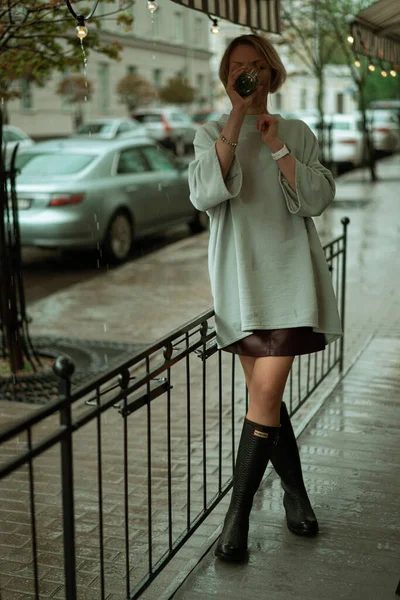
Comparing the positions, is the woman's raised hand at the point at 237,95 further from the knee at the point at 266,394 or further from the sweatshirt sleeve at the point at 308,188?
the knee at the point at 266,394

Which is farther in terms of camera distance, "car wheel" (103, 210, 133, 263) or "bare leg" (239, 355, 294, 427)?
"car wheel" (103, 210, 133, 263)

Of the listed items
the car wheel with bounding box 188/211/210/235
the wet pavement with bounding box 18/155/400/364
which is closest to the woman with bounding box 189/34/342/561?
the wet pavement with bounding box 18/155/400/364

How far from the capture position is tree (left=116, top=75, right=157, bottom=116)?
37312 millimetres

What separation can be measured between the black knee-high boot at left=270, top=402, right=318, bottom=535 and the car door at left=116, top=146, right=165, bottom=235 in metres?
8.44

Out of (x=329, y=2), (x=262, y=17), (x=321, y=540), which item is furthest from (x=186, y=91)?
(x=321, y=540)

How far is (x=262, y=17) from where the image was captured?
18.9ft

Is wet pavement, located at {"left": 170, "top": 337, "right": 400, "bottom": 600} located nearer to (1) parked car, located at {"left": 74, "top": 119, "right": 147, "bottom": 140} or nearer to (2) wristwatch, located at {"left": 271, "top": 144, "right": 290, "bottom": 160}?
(2) wristwatch, located at {"left": 271, "top": 144, "right": 290, "bottom": 160}

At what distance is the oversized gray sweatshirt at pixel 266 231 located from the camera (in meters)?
3.46

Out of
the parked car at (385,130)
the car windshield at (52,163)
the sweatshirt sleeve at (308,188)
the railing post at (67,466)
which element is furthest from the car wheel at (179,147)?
the railing post at (67,466)

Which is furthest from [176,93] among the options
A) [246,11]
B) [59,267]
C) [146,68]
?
[246,11]

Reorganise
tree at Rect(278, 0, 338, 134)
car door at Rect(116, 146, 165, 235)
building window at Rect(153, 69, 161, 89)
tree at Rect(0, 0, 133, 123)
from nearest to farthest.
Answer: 1. tree at Rect(0, 0, 133, 123)
2. car door at Rect(116, 146, 165, 235)
3. tree at Rect(278, 0, 338, 134)
4. building window at Rect(153, 69, 161, 89)

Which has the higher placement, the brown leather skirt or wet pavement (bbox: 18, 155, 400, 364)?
the brown leather skirt

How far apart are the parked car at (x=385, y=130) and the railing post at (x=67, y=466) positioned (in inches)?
1066

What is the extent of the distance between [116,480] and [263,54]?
2.54 m
